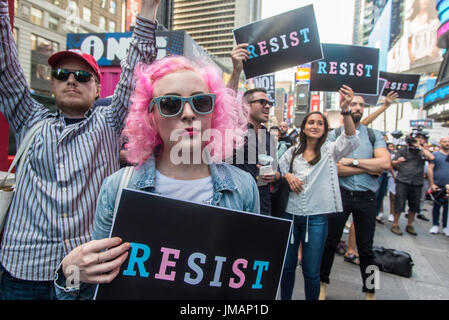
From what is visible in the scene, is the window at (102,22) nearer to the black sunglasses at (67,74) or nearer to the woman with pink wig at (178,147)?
the black sunglasses at (67,74)

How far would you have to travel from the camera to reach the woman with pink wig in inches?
45.1

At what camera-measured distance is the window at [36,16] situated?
78.3ft

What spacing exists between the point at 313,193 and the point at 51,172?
7.32ft


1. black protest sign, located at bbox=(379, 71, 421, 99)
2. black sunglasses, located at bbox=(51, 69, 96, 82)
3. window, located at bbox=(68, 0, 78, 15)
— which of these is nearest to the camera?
black sunglasses, located at bbox=(51, 69, 96, 82)

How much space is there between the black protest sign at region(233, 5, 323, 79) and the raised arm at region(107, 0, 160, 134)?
171 cm

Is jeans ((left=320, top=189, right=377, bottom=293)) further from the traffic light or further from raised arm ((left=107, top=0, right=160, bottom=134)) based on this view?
the traffic light

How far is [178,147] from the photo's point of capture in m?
1.18

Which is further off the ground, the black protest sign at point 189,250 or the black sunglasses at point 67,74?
the black sunglasses at point 67,74

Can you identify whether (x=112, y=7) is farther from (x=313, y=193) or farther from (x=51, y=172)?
(x=51, y=172)

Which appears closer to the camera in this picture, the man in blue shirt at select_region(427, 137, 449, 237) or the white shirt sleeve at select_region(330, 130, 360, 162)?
the white shirt sleeve at select_region(330, 130, 360, 162)

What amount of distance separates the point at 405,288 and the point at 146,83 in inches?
159

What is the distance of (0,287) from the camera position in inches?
61.7

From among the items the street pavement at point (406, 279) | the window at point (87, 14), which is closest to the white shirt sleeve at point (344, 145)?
the street pavement at point (406, 279)

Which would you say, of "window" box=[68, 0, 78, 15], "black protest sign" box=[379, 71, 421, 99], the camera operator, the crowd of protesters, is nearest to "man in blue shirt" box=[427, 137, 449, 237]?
the camera operator
